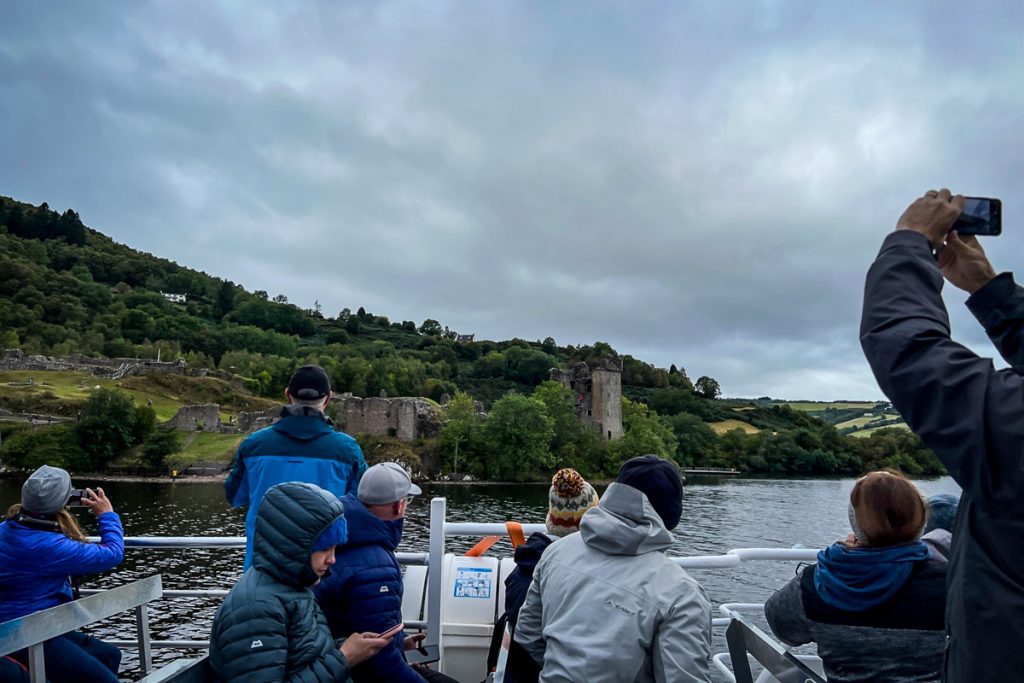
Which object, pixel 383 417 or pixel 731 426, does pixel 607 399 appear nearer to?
pixel 383 417

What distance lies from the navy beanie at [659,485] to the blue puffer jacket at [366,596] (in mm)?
1071

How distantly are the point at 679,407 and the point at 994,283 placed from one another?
11593cm

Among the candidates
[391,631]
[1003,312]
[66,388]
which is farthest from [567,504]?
[66,388]

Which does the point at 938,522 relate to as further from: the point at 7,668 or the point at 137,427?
the point at 137,427

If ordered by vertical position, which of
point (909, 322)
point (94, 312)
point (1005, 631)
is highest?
point (94, 312)

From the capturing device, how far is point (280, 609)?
2006 mm


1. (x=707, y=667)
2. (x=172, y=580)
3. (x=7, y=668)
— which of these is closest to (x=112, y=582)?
(x=172, y=580)

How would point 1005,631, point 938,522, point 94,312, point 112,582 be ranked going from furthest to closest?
1. point 94,312
2. point 112,582
3. point 938,522
4. point 1005,631

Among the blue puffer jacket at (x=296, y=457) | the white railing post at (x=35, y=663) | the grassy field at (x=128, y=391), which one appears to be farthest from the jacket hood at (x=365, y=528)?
the grassy field at (x=128, y=391)

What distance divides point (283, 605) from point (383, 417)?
6004 centimetres

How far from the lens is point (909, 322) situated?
1136 mm

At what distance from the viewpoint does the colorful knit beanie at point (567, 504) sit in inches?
112

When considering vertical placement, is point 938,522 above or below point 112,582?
above

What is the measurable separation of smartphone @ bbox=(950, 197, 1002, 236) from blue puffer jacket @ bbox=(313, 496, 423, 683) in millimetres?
2208
